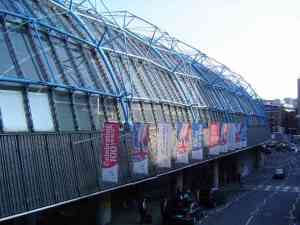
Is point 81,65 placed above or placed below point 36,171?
above

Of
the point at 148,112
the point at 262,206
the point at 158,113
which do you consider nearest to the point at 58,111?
the point at 148,112

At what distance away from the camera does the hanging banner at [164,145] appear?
104 feet

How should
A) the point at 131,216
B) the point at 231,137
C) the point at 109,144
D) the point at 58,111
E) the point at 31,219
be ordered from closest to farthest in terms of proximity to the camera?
the point at 58,111
the point at 31,219
the point at 109,144
the point at 131,216
the point at 231,137

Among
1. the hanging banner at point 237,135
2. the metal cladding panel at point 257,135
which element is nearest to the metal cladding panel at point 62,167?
the hanging banner at point 237,135

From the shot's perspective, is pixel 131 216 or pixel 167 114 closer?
pixel 131 216

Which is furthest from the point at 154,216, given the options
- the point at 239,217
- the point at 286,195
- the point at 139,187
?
the point at 286,195

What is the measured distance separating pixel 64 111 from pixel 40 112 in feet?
7.13

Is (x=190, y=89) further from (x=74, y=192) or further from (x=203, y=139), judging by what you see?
(x=74, y=192)

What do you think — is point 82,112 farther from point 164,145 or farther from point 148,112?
point 148,112

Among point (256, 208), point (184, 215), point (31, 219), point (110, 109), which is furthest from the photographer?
point (256, 208)

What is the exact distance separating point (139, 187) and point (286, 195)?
1948 cm

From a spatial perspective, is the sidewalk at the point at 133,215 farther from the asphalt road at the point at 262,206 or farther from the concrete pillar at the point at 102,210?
the concrete pillar at the point at 102,210

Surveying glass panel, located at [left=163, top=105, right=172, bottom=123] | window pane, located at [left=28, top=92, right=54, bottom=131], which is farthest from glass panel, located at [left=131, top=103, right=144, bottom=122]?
window pane, located at [left=28, top=92, right=54, bottom=131]

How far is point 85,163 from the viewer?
22797 millimetres
